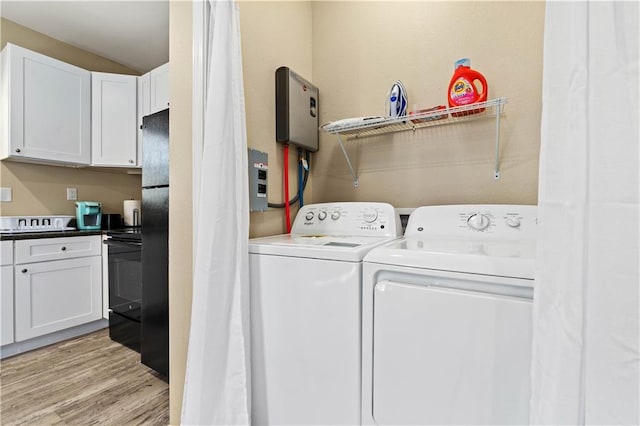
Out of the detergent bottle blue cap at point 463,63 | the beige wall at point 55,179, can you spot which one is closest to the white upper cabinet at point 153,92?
the beige wall at point 55,179

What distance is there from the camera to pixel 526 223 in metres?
1.23

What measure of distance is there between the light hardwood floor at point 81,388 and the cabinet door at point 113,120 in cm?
169

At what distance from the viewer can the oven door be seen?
7.23 ft

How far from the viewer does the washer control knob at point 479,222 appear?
1301 millimetres

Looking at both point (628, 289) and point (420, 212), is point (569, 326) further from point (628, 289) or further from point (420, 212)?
point (420, 212)

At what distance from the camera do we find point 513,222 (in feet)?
4.09

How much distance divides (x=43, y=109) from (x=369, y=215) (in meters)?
2.92

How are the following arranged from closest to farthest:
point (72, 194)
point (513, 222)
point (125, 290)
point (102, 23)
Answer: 1. point (513, 222)
2. point (125, 290)
3. point (102, 23)
4. point (72, 194)

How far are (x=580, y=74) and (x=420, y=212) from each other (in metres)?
0.88

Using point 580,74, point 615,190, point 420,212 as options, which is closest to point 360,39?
point 420,212

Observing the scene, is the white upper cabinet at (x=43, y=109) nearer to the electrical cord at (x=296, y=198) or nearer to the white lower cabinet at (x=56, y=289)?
the white lower cabinet at (x=56, y=289)

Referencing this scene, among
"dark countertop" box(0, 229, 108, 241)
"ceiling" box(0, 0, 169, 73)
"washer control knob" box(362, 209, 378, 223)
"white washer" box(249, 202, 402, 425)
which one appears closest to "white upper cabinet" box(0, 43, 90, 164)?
"ceiling" box(0, 0, 169, 73)

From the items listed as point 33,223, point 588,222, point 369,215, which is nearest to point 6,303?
point 33,223

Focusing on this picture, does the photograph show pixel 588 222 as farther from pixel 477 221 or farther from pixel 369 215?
pixel 369 215
